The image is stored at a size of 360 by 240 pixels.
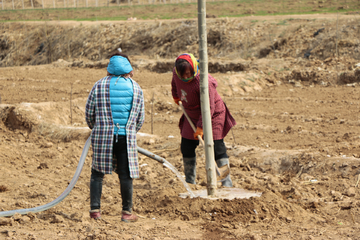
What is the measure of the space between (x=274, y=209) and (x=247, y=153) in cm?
242

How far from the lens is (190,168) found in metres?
4.75

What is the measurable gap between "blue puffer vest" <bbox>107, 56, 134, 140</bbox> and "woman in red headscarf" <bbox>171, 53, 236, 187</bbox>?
2.47 ft

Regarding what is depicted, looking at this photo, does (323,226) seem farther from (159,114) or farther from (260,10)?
(260,10)

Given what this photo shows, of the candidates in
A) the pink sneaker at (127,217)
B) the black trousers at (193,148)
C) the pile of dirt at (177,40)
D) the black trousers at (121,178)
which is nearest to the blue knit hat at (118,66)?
the black trousers at (121,178)

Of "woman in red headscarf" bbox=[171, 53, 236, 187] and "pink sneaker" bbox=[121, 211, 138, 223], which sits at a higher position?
"woman in red headscarf" bbox=[171, 53, 236, 187]

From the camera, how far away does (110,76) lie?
3572mm

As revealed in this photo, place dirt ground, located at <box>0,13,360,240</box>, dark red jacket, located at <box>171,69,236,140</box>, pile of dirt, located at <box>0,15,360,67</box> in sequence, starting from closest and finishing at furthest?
dirt ground, located at <box>0,13,360,240</box>, dark red jacket, located at <box>171,69,236,140</box>, pile of dirt, located at <box>0,15,360,67</box>

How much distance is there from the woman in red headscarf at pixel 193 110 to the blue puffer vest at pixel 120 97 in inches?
29.7

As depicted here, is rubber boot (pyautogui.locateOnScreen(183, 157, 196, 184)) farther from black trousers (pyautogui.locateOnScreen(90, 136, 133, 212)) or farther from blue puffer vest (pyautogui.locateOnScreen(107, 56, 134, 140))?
blue puffer vest (pyautogui.locateOnScreen(107, 56, 134, 140))

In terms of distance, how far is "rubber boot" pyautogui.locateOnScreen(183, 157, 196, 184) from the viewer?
4727 millimetres

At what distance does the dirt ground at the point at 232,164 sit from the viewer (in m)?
3.41

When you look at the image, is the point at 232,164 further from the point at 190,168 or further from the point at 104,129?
→ the point at 104,129

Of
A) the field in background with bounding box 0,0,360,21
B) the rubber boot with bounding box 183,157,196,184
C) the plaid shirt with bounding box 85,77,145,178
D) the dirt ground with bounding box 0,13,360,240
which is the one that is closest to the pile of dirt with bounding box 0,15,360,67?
the dirt ground with bounding box 0,13,360,240

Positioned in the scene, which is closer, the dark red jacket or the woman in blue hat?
the woman in blue hat
